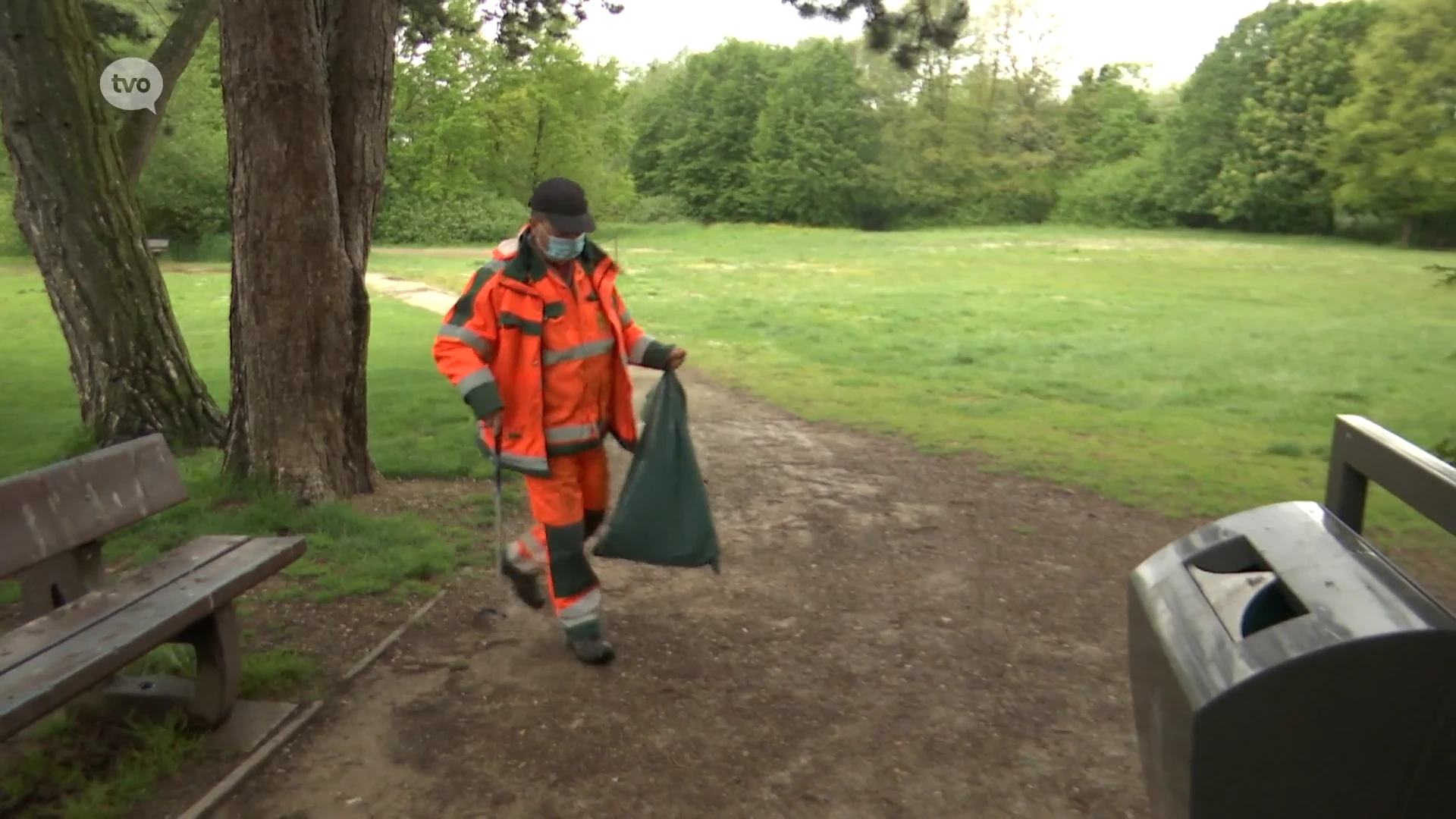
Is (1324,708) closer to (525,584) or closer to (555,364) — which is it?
(555,364)

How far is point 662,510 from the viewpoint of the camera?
15.8 feet

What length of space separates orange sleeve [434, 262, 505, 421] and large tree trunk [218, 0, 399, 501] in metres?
2.14

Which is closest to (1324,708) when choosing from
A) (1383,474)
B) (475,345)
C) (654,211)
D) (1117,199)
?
(1383,474)

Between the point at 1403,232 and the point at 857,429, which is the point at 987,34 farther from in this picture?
the point at 857,429

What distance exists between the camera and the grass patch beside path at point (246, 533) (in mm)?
3688

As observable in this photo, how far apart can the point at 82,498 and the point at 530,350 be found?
1.58 meters

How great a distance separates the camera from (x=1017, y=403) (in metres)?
11.4

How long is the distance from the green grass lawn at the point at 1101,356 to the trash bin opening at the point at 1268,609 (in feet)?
17.3

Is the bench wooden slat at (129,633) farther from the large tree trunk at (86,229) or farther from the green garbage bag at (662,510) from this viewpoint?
the large tree trunk at (86,229)

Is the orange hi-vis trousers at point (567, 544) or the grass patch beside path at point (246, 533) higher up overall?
the orange hi-vis trousers at point (567, 544)

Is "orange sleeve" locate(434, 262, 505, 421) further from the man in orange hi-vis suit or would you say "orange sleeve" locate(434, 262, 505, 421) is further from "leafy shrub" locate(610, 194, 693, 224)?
"leafy shrub" locate(610, 194, 693, 224)

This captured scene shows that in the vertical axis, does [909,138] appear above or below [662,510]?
above

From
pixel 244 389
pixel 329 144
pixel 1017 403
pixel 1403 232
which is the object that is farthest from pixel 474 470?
pixel 1403 232

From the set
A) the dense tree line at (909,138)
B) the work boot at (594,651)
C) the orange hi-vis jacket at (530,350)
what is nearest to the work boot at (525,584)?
the work boot at (594,651)
